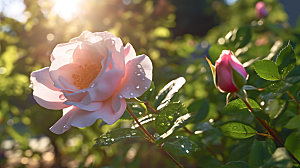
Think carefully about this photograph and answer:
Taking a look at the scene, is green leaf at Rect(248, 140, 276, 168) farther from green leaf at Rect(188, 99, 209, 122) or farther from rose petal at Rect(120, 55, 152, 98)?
Answer: green leaf at Rect(188, 99, 209, 122)

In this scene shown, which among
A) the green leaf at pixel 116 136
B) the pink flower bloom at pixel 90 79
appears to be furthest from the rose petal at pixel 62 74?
the green leaf at pixel 116 136

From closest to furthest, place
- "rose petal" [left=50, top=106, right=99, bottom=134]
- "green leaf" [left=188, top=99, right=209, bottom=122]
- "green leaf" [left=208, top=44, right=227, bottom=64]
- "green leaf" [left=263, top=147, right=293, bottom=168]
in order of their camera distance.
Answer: "green leaf" [left=263, top=147, right=293, bottom=168], "rose petal" [left=50, top=106, right=99, bottom=134], "green leaf" [left=208, top=44, right=227, bottom=64], "green leaf" [left=188, top=99, right=209, bottom=122]

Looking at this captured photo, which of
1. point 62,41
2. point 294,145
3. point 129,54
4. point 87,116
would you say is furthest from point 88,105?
point 62,41

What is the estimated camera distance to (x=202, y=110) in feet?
2.64

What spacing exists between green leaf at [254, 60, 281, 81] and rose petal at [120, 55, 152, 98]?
0.66 feet

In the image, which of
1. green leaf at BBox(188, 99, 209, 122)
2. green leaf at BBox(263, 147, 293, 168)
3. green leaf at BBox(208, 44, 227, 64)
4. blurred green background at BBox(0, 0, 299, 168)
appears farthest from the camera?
blurred green background at BBox(0, 0, 299, 168)

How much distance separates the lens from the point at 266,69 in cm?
51

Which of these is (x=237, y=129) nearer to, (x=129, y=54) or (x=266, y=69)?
(x=266, y=69)

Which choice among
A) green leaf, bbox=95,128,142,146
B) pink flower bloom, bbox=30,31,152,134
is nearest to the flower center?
pink flower bloom, bbox=30,31,152,134

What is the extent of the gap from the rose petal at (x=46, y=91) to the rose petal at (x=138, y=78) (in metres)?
0.13

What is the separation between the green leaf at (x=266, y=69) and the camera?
507mm

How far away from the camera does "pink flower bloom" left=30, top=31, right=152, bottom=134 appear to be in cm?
46

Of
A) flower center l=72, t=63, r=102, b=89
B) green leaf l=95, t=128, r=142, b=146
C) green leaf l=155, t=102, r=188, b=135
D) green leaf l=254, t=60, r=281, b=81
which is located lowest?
green leaf l=95, t=128, r=142, b=146

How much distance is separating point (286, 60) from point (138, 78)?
275mm
